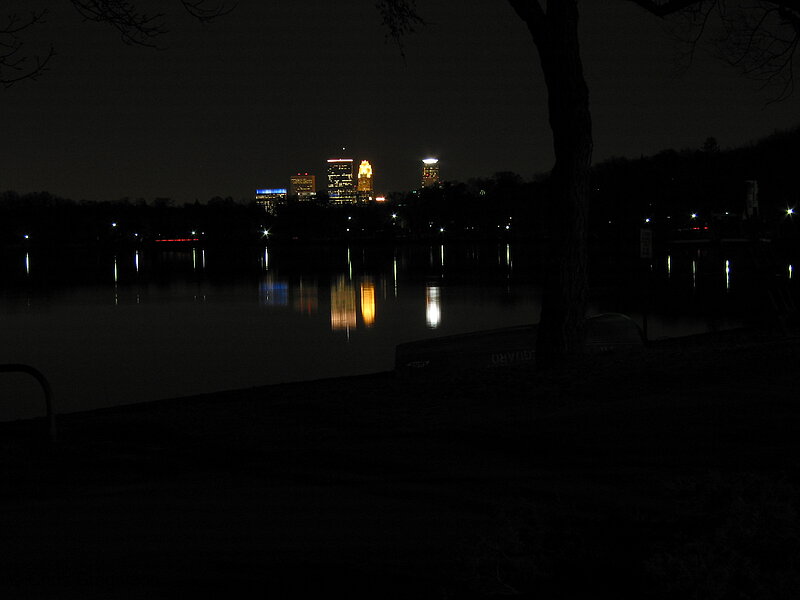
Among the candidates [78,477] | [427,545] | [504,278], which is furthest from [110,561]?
[504,278]

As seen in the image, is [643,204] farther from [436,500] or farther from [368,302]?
[436,500]

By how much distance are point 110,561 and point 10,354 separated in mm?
28524

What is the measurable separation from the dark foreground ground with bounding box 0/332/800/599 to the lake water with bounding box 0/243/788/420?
13.3 metres

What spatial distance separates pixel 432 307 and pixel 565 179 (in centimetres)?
3253

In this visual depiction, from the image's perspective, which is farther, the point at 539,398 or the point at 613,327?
the point at 613,327

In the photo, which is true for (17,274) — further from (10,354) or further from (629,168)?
(629,168)

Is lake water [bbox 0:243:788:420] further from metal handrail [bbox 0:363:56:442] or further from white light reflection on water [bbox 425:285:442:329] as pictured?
metal handrail [bbox 0:363:56:442]

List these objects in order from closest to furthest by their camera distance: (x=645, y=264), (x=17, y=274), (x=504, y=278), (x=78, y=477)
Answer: (x=78, y=477) → (x=504, y=278) → (x=645, y=264) → (x=17, y=274)

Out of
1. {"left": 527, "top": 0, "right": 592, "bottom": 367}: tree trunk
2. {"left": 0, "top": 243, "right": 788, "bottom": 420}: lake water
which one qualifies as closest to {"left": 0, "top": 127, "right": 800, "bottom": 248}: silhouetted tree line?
{"left": 0, "top": 243, "right": 788, "bottom": 420}: lake water

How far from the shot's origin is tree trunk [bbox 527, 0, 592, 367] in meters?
11.9

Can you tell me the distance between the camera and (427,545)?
5.43 metres

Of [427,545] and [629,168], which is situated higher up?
[629,168]

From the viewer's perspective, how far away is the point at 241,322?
3959cm

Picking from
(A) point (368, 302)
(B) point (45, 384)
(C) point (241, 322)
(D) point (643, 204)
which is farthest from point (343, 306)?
(D) point (643, 204)
